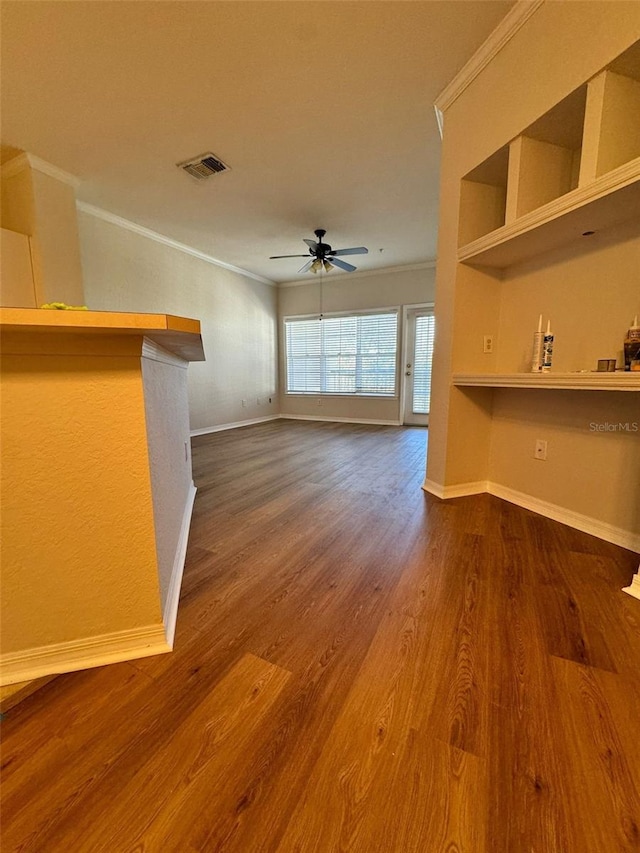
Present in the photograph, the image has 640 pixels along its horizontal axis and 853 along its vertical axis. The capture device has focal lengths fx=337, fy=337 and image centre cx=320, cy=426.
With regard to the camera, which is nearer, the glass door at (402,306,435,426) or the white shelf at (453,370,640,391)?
the white shelf at (453,370,640,391)

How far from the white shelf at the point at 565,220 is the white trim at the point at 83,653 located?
2.36 meters

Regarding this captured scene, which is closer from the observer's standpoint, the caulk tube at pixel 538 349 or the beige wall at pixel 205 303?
the caulk tube at pixel 538 349

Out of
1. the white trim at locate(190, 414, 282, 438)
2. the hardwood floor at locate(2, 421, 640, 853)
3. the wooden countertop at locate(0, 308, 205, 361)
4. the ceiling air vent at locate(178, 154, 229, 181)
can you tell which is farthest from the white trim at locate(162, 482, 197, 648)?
the white trim at locate(190, 414, 282, 438)

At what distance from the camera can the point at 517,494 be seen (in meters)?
2.33

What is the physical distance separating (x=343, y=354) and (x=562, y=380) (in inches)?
183

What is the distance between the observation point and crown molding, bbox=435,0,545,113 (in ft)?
5.39

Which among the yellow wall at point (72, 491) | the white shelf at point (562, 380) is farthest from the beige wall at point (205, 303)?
the white shelf at point (562, 380)

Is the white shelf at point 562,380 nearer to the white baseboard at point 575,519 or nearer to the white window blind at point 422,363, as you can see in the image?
the white baseboard at point 575,519

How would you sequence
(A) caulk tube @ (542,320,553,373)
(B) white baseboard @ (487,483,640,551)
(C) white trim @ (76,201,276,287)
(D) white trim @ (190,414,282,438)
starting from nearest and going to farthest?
(B) white baseboard @ (487,483,640,551) → (A) caulk tube @ (542,320,553,373) → (C) white trim @ (76,201,276,287) → (D) white trim @ (190,414,282,438)

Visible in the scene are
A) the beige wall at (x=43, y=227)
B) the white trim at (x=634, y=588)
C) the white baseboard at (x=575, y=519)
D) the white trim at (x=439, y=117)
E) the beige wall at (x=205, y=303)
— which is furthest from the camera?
the beige wall at (x=205, y=303)

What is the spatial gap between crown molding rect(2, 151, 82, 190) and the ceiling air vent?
108cm

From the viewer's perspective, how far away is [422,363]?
221 inches

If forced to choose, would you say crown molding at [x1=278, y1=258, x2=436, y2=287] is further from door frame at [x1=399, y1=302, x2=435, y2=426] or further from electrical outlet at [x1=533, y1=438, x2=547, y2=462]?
electrical outlet at [x1=533, y1=438, x2=547, y2=462]

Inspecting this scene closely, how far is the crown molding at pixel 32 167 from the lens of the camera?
9.09 ft
